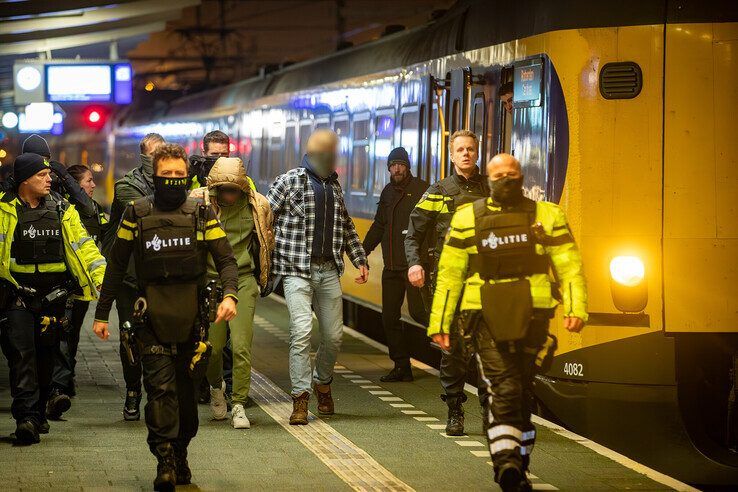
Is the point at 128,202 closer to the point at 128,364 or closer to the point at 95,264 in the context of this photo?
the point at 95,264

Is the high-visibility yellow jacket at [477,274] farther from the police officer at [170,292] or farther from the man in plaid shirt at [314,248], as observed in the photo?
the man in plaid shirt at [314,248]

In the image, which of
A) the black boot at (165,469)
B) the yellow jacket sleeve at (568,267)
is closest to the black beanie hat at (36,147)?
the black boot at (165,469)

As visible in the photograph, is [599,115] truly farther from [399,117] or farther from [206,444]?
[399,117]

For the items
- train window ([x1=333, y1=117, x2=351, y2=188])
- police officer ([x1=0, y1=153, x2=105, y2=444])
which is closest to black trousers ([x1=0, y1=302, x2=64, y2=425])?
police officer ([x1=0, y1=153, x2=105, y2=444])

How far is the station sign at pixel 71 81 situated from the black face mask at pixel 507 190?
1772 cm

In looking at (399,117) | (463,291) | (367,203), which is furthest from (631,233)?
(367,203)

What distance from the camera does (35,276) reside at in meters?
9.95

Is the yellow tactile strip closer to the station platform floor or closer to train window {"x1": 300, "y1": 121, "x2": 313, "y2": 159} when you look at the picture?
the station platform floor

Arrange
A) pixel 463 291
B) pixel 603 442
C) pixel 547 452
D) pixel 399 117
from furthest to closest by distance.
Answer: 1. pixel 399 117
2. pixel 603 442
3. pixel 547 452
4. pixel 463 291

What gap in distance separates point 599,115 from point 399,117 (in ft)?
21.5

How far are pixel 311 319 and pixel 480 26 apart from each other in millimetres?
3430

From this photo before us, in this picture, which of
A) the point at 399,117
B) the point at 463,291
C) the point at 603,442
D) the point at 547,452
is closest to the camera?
the point at 463,291

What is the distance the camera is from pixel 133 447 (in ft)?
31.8

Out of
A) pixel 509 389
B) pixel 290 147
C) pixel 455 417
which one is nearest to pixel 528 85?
pixel 455 417
